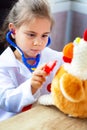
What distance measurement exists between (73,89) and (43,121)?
106mm

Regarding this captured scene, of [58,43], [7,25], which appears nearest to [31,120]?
[7,25]

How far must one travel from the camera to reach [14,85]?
918 mm

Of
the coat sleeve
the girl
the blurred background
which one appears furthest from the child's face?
the blurred background

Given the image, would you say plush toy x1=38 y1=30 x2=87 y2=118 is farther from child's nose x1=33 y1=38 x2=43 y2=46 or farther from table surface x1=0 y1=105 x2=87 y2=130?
child's nose x1=33 y1=38 x2=43 y2=46

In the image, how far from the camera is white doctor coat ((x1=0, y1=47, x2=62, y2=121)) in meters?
0.79

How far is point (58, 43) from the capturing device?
2.01 meters

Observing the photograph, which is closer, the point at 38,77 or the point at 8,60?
the point at 38,77

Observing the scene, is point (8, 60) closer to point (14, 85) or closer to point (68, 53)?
→ point (14, 85)

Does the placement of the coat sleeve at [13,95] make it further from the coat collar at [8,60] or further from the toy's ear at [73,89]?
the toy's ear at [73,89]

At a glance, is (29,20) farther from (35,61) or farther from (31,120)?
(31,120)

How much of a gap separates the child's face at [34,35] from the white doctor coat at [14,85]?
6 centimetres

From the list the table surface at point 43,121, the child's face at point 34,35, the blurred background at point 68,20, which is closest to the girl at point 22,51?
the child's face at point 34,35

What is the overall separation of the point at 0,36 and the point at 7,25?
6 cm

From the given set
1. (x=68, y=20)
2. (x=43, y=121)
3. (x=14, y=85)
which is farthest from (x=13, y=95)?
(x=68, y=20)
